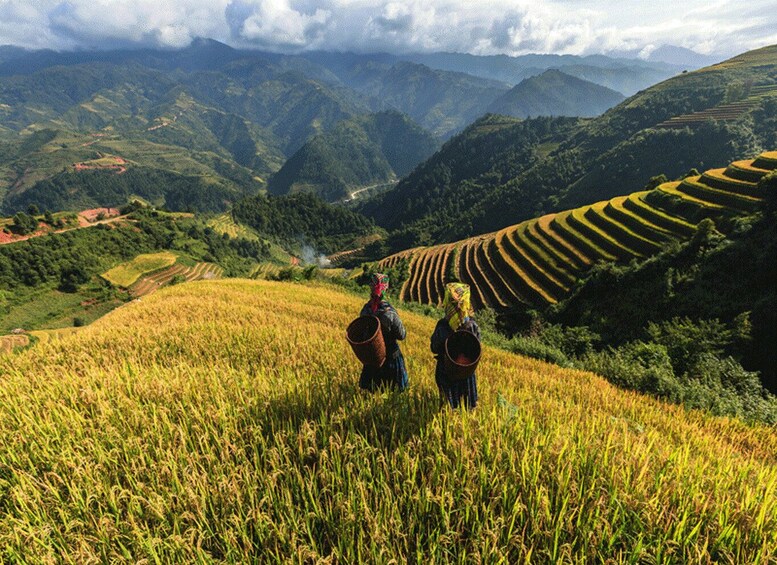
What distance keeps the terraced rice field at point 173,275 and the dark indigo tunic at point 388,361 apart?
310 ft

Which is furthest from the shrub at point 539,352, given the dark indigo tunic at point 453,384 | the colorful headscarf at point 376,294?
the colorful headscarf at point 376,294

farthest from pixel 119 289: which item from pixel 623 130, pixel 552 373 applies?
pixel 623 130

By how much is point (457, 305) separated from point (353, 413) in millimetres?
1759

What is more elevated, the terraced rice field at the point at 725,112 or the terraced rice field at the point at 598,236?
the terraced rice field at the point at 725,112

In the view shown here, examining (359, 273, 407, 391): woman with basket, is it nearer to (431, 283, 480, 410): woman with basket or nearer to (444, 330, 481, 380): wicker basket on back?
(431, 283, 480, 410): woman with basket

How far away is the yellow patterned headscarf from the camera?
13.5 feet

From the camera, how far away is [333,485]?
2.48m

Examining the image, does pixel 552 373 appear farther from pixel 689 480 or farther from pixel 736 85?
pixel 736 85

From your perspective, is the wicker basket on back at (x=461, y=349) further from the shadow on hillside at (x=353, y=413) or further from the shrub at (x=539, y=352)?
the shrub at (x=539, y=352)

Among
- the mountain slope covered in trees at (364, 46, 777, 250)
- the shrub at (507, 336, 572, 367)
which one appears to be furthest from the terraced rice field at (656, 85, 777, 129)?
the shrub at (507, 336, 572, 367)

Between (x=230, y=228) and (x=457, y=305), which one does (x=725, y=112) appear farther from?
(x=230, y=228)

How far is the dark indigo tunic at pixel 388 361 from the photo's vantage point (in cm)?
457

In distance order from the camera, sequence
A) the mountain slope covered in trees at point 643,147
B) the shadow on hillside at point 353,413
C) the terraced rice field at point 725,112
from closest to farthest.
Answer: the shadow on hillside at point 353,413 → the mountain slope covered in trees at point 643,147 → the terraced rice field at point 725,112

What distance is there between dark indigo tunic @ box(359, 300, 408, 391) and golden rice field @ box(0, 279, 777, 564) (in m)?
0.45
